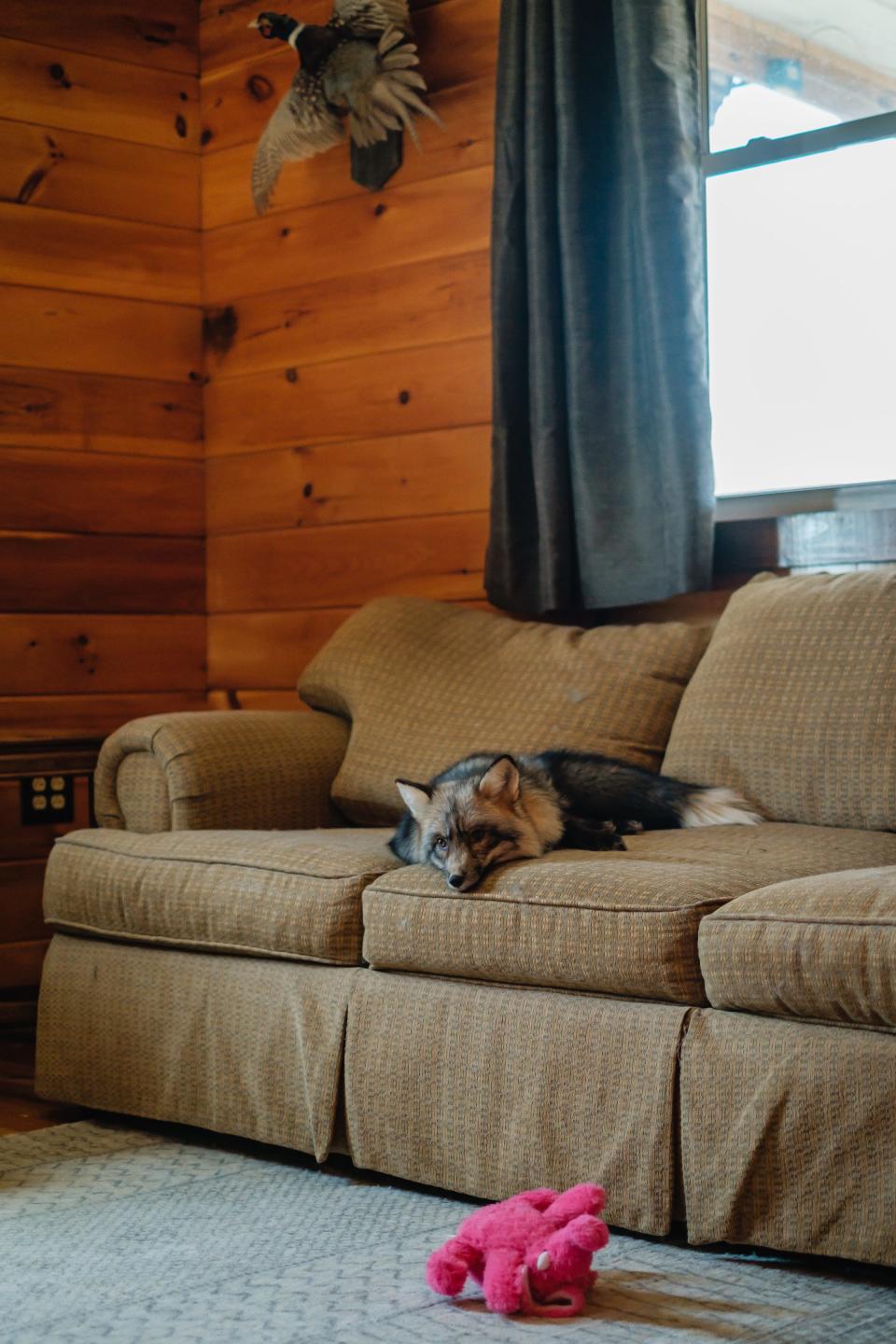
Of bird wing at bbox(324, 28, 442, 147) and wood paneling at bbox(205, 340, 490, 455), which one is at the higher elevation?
bird wing at bbox(324, 28, 442, 147)

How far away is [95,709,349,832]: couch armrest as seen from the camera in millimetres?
3055

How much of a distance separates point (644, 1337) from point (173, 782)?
5.06 feet

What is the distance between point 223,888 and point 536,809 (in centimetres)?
55

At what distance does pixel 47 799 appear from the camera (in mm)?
3855

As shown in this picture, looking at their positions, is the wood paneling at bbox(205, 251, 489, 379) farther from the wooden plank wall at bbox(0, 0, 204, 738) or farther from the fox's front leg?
the fox's front leg

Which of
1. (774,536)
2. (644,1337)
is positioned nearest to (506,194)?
(774,536)

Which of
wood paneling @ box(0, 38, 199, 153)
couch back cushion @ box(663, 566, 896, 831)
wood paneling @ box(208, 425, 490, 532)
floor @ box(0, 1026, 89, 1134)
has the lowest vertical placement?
floor @ box(0, 1026, 89, 1134)

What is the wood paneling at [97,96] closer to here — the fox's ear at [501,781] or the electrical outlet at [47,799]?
the electrical outlet at [47,799]

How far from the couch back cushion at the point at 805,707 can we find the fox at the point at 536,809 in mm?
76

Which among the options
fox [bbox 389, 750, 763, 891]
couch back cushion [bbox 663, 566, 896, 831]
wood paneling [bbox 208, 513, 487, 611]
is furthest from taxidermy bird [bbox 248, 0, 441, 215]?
fox [bbox 389, 750, 763, 891]

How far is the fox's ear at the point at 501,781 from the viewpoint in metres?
2.55

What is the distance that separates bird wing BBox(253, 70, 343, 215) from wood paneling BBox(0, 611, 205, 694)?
1.24 meters

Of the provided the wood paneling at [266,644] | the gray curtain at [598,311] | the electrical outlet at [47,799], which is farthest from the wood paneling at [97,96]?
the electrical outlet at [47,799]

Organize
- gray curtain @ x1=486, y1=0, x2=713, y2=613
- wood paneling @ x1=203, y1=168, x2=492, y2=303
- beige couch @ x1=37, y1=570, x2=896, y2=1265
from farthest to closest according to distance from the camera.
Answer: wood paneling @ x1=203, y1=168, x2=492, y2=303 < gray curtain @ x1=486, y1=0, x2=713, y2=613 < beige couch @ x1=37, y1=570, x2=896, y2=1265
